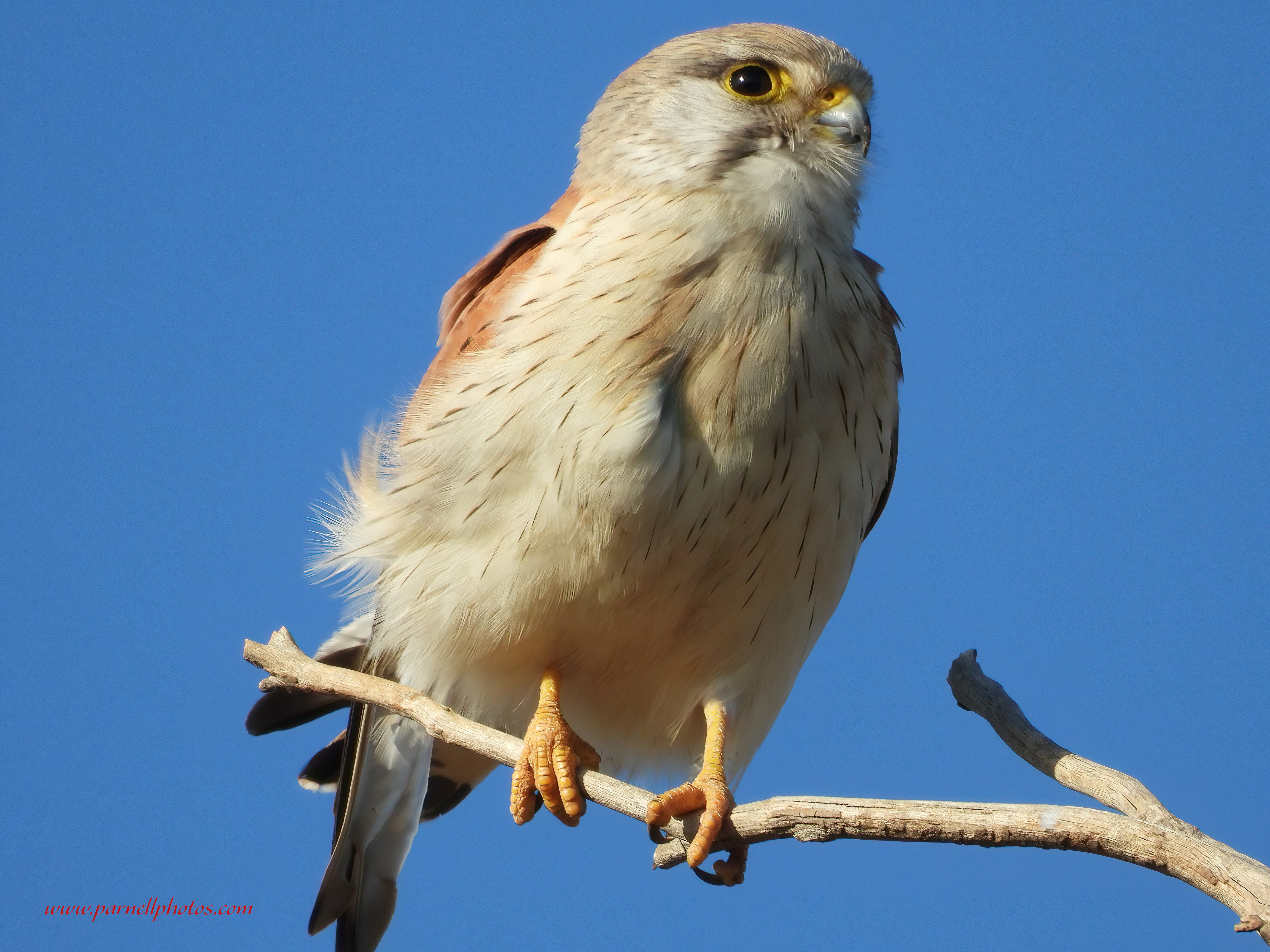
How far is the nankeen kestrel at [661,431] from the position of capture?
3.18m

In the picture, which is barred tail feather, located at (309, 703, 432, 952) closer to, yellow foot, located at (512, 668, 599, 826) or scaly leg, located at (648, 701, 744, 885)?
yellow foot, located at (512, 668, 599, 826)

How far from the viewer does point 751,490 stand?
128 inches

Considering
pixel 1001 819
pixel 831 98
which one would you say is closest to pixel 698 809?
pixel 1001 819

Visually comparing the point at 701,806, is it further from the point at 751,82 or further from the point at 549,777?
the point at 751,82

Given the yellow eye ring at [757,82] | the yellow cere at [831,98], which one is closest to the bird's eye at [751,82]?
the yellow eye ring at [757,82]

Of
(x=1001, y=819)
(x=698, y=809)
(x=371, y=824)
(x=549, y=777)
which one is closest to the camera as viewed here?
(x=1001, y=819)

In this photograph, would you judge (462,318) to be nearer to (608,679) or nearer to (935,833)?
(608,679)

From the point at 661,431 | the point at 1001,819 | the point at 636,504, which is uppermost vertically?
the point at 661,431

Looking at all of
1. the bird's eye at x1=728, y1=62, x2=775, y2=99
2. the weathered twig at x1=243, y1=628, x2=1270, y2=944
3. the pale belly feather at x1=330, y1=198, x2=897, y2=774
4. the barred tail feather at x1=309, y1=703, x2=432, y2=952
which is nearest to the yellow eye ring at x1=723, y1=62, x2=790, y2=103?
the bird's eye at x1=728, y1=62, x2=775, y2=99

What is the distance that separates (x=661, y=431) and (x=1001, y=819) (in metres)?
1.30

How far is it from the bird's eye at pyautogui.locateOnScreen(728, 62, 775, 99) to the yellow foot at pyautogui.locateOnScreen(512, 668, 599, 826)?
1891 mm

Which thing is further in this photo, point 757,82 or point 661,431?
point 757,82

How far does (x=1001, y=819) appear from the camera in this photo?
2355mm

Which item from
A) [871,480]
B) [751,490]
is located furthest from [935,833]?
[871,480]
